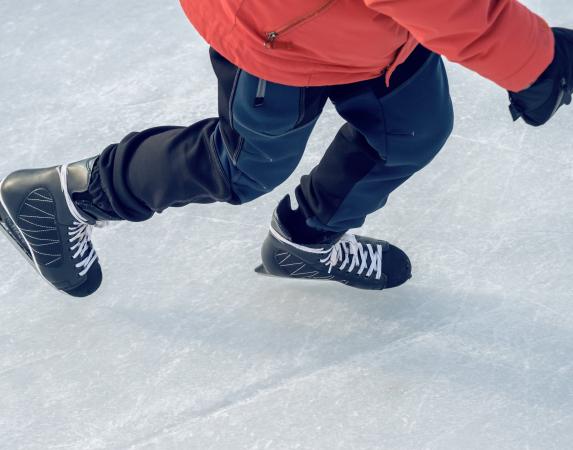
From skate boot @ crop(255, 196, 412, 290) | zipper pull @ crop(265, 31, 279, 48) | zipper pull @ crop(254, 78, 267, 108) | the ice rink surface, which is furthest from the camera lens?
skate boot @ crop(255, 196, 412, 290)

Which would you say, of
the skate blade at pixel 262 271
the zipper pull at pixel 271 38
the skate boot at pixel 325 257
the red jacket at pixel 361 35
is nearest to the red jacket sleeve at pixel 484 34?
the red jacket at pixel 361 35

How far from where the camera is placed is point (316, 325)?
1.60 meters

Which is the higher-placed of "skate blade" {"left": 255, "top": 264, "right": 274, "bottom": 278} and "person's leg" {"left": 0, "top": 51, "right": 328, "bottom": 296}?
"person's leg" {"left": 0, "top": 51, "right": 328, "bottom": 296}

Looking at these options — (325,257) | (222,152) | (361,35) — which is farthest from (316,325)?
(361,35)

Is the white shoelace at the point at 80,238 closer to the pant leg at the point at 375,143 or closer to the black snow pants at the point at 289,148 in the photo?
the black snow pants at the point at 289,148

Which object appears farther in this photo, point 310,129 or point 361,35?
point 310,129

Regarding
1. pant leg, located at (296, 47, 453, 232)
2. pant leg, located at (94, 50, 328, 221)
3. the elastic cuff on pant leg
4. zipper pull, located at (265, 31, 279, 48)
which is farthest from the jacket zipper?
the elastic cuff on pant leg

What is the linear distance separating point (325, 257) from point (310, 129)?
1.19 ft

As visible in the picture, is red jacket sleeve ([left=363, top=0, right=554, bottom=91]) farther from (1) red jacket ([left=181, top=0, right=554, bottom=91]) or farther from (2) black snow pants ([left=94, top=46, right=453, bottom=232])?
(2) black snow pants ([left=94, top=46, right=453, bottom=232])

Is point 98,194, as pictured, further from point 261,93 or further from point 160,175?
point 261,93

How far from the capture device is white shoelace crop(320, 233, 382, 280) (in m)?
1.61

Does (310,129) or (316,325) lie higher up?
(310,129)

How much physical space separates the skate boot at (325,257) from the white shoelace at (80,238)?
0.32 m

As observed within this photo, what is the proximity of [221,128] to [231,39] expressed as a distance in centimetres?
23
